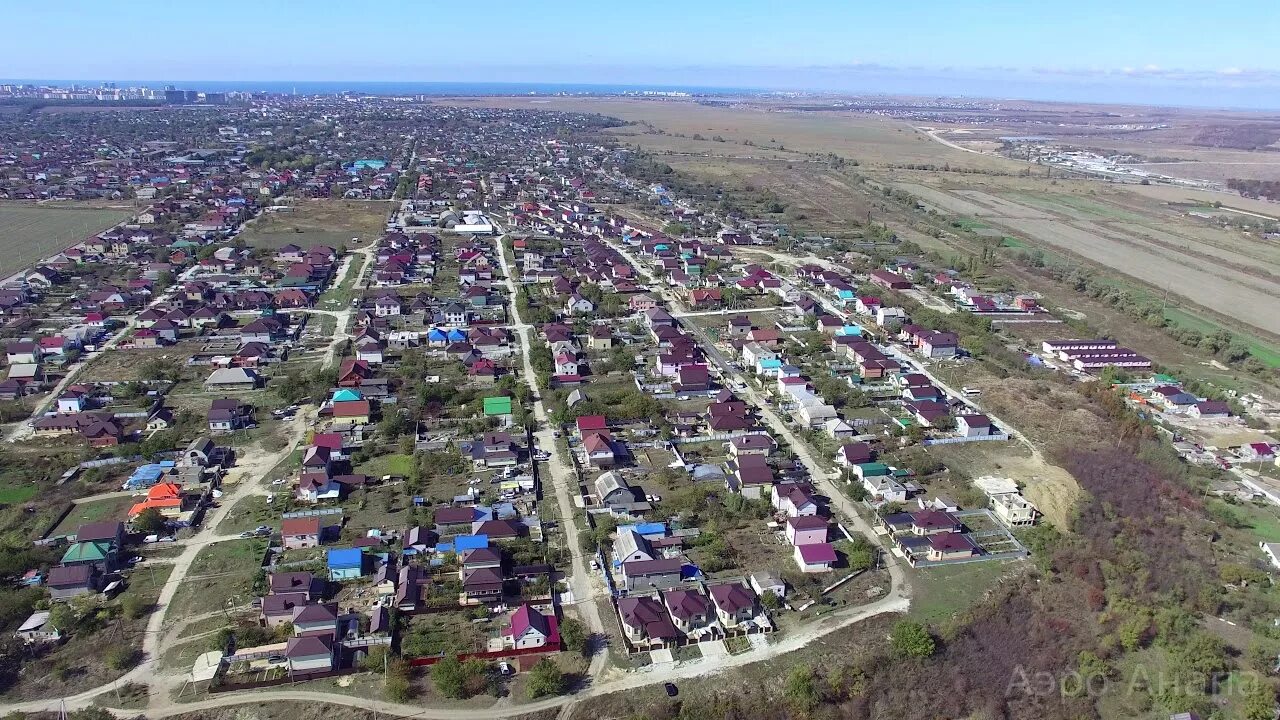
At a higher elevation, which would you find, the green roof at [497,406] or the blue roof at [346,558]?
the green roof at [497,406]

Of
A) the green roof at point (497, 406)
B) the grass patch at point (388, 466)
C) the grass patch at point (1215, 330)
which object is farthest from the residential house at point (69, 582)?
the grass patch at point (1215, 330)

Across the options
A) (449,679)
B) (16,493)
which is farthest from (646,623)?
(16,493)

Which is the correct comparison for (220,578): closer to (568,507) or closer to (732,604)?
(568,507)

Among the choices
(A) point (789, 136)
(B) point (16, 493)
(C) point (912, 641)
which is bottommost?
(C) point (912, 641)

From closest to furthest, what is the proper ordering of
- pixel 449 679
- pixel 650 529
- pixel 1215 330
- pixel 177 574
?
pixel 449 679
pixel 177 574
pixel 650 529
pixel 1215 330

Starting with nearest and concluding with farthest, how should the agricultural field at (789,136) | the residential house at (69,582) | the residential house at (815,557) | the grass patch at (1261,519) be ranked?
the residential house at (69,582), the residential house at (815,557), the grass patch at (1261,519), the agricultural field at (789,136)

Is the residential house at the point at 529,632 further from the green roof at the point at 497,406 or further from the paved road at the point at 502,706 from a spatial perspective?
the green roof at the point at 497,406

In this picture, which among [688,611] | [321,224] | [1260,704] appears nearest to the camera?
[1260,704]
